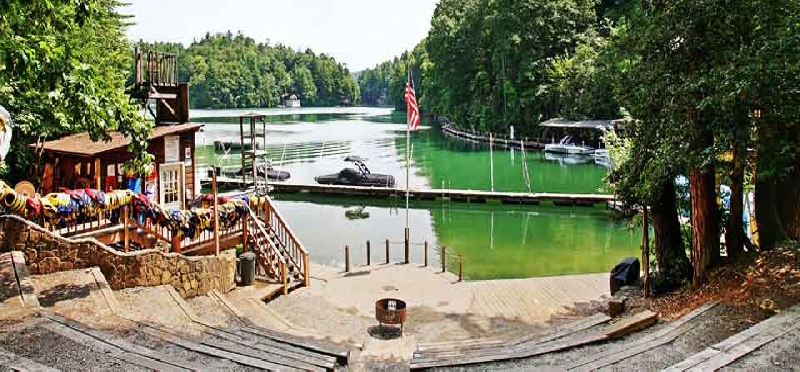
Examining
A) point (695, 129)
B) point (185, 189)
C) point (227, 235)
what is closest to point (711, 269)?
point (695, 129)

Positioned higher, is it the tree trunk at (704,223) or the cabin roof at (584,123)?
the cabin roof at (584,123)

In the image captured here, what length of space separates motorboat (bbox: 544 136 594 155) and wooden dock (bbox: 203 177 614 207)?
19.8 m

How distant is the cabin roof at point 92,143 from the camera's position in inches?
530

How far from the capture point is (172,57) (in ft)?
52.4

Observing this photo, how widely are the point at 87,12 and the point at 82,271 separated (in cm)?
384

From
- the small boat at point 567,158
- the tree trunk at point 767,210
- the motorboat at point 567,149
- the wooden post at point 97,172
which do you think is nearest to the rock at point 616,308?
the tree trunk at point 767,210

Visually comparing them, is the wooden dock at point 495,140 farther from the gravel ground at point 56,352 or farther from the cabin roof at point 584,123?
the gravel ground at point 56,352

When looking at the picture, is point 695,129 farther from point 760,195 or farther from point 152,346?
point 152,346

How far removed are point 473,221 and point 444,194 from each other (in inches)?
194

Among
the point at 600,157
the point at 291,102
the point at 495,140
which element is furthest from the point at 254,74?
the point at 600,157

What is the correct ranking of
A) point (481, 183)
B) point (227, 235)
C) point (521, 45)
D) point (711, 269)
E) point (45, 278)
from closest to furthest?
point (45, 278), point (711, 269), point (227, 235), point (481, 183), point (521, 45)

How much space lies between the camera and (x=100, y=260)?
9.70 m

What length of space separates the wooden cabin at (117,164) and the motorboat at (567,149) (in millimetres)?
39435

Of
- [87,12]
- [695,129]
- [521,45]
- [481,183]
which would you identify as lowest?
[481,183]
